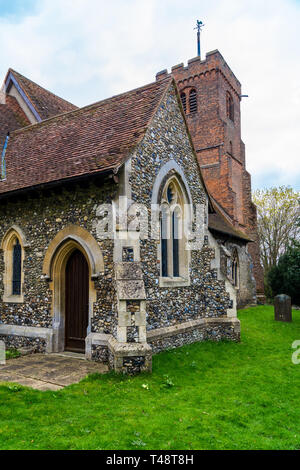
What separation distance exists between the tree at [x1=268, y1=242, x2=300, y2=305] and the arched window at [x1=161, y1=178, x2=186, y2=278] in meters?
7.55

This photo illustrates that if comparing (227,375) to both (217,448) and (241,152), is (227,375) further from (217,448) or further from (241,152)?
(241,152)

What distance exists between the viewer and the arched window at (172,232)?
944 centimetres

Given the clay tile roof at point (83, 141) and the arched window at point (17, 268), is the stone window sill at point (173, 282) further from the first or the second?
the arched window at point (17, 268)

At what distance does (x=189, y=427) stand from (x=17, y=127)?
1301 cm

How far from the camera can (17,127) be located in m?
13.8

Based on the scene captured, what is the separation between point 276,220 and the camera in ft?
105

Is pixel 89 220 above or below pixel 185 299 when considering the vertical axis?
above

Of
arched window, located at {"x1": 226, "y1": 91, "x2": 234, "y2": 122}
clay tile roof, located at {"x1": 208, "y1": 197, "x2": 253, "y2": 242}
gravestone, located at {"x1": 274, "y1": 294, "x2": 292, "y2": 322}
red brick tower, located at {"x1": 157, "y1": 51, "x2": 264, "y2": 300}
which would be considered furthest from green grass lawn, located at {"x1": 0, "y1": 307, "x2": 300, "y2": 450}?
arched window, located at {"x1": 226, "y1": 91, "x2": 234, "y2": 122}

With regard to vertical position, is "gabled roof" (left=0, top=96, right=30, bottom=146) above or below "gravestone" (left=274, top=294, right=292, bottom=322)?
above

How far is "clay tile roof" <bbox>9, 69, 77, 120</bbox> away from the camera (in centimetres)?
1421

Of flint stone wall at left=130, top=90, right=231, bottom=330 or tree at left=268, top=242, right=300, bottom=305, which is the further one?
tree at left=268, top=242, right=300, bottom=305

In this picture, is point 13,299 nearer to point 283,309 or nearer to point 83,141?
point 83,141

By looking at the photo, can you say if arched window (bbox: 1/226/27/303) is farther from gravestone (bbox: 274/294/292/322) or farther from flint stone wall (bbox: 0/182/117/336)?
gravestone (bbox: 274/294/292/322)
